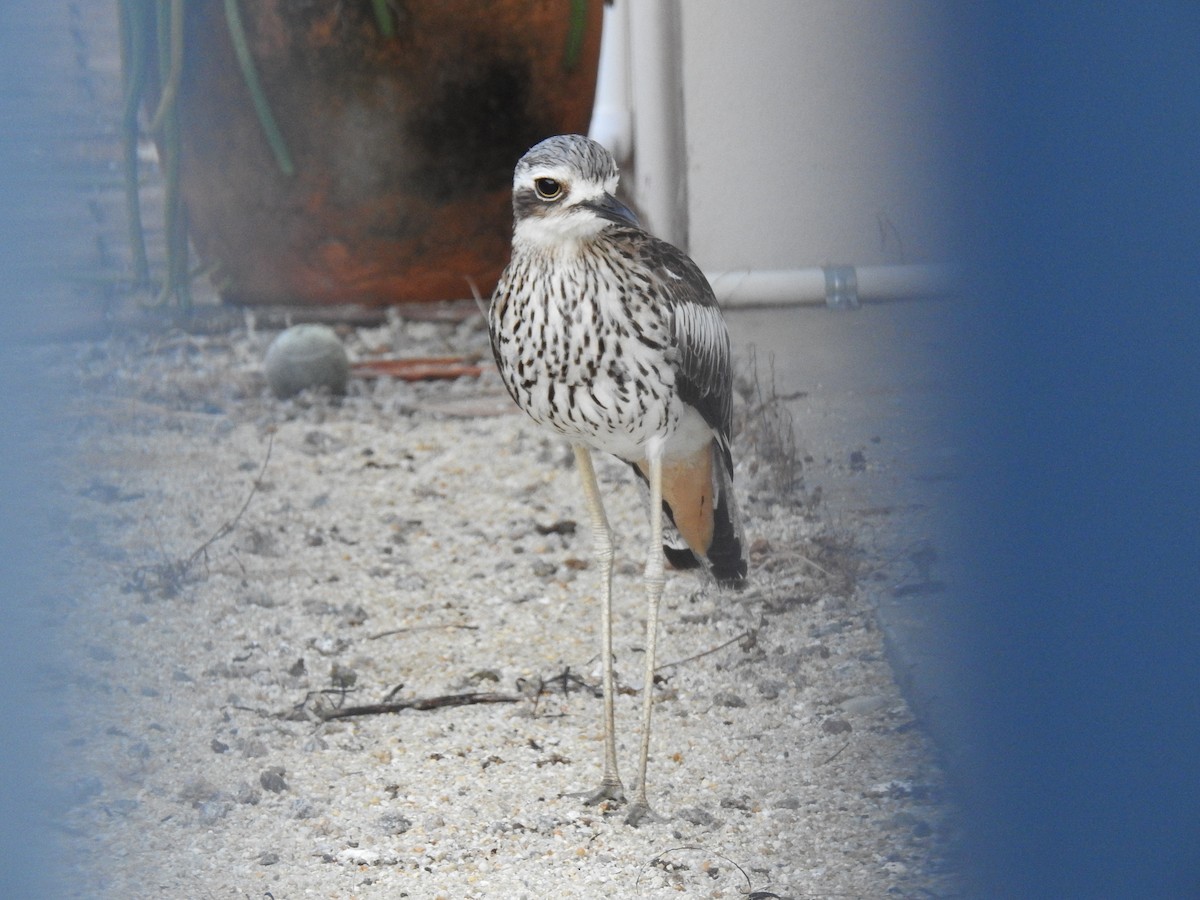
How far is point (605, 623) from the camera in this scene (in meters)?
2.45

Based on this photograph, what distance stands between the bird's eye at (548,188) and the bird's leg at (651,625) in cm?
49

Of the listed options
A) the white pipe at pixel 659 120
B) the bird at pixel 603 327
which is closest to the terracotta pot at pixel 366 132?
the white pipe at pixel 659 120

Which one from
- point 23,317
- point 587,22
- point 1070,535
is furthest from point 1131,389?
point 587,22

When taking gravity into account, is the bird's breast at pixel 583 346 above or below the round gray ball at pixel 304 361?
above

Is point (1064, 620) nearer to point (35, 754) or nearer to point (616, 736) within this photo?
point (35, 754)

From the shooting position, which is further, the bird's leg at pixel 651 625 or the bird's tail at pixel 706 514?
the bird's tail at pixel 706 514

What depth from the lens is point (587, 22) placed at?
487 centimetres

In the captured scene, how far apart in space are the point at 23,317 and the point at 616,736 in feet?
6.03

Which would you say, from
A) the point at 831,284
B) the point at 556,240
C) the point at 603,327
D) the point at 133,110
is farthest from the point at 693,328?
the point at 133,110

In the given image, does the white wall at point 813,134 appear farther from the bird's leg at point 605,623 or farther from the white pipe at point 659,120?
the bird's leg at point 605,623

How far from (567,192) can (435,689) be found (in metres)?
1.16

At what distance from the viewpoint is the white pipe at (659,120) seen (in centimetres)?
359

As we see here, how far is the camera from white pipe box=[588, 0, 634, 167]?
16.5ft

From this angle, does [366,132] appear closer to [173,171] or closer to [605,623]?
[173,171]
